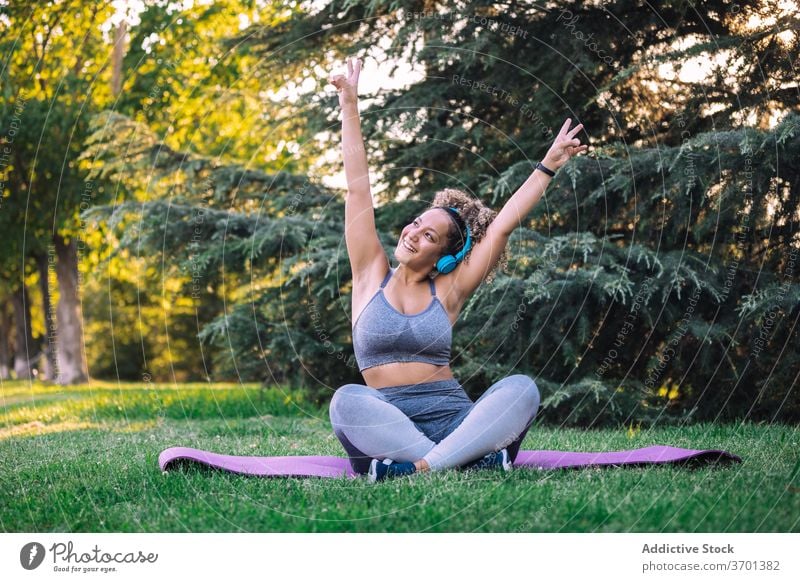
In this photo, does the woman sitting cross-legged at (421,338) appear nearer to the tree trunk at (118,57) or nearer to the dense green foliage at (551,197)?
the dense green foliage at (551,197)

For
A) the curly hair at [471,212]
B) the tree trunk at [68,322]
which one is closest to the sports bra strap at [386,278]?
the curly hair at [471,212]

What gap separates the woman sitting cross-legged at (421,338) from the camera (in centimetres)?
484

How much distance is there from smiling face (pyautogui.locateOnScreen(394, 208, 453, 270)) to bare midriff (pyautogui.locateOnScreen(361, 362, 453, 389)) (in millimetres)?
622

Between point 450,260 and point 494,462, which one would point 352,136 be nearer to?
point 450,260

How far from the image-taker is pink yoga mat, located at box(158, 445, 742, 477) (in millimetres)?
5094

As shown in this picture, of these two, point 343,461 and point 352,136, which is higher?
point 352,136

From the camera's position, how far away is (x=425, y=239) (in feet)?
17.2

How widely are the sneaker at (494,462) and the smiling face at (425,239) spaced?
1.22m

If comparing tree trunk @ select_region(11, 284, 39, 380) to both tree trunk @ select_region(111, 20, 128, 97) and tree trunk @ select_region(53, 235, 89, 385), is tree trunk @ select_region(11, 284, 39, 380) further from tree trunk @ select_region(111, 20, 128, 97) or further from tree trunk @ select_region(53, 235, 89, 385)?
tree trunk @ select_region(111, 20, 128, 97)

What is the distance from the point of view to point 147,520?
13.6ft

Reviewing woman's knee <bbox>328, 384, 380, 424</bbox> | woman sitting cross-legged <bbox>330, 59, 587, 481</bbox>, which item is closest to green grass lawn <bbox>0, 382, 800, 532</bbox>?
woman sitting cross-legged <bbox>330, 59, 587, 481</bbox>

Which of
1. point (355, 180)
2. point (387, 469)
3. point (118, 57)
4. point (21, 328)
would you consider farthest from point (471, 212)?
point (21, 328)

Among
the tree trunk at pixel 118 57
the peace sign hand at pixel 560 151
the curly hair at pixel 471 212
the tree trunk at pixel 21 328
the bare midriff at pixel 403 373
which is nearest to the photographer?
the bare midriff at pixel 403 373

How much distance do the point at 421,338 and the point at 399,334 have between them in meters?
0.13
